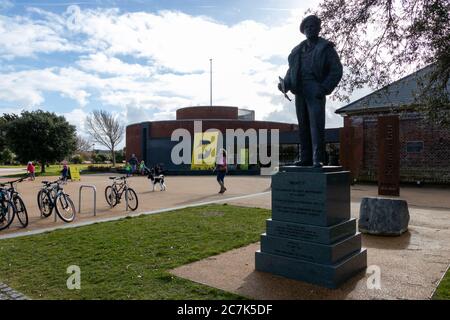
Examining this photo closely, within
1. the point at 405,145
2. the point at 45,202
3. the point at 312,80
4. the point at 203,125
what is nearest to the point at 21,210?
the point at 45,202

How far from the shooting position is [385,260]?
17.2 feet

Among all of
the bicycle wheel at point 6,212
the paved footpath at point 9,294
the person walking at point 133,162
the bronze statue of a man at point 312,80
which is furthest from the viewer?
the person walking at point 133,162

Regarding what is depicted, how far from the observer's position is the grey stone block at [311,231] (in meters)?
4.27

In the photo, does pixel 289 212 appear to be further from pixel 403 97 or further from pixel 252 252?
pixel 403 97

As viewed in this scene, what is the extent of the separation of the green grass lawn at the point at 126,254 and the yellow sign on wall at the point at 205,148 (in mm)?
25727

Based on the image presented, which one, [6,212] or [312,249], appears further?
[6,212]

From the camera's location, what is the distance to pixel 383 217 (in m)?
6.90

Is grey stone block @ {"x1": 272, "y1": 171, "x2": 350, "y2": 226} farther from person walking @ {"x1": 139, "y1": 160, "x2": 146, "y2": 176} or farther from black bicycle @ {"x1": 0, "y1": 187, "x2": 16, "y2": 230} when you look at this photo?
person walking @ {"x1": 139, "y1": 160, "x2": 146, "y2": 176}

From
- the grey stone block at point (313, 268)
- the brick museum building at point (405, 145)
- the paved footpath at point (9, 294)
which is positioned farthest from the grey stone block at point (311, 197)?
the brick museum building at point (405, 145)

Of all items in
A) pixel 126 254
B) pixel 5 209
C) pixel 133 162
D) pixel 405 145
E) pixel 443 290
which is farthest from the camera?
pixel 133 162

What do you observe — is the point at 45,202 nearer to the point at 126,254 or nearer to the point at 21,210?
the point at 21,210

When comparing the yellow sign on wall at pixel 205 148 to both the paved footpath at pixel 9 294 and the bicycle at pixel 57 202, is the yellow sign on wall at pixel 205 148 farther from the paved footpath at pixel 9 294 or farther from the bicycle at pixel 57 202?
the paved footpath at pixel 9 294

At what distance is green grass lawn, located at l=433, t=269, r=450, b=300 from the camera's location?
12.5 feet

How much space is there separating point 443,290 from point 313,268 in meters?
1.42
